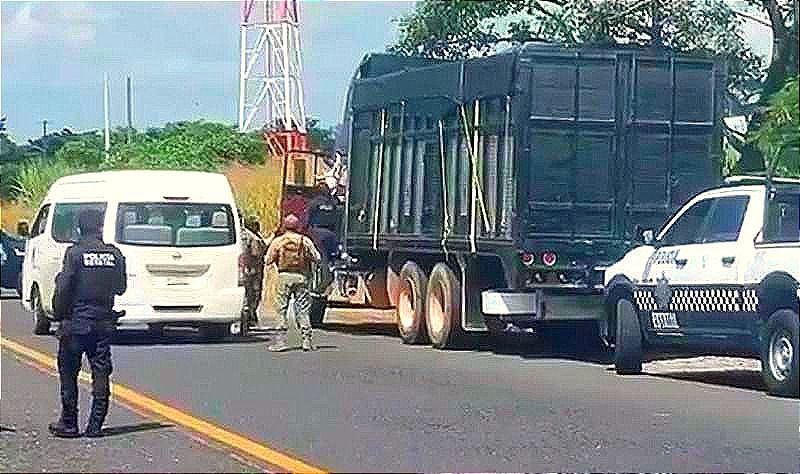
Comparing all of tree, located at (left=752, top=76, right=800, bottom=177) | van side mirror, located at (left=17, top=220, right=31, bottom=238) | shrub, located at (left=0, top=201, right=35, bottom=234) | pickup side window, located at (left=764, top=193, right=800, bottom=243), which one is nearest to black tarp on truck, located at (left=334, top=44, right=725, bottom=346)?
pickup side window, located at (left=764, top=193, right=800, bottom=243)

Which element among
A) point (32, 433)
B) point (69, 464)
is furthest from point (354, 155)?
point (69, 464)

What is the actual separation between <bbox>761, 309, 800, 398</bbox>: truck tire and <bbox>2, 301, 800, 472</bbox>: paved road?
→ 15 cm

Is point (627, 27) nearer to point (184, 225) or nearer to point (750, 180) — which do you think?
point (750, 180)

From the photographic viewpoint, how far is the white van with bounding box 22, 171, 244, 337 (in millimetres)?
14750

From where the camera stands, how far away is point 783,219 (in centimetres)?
1157

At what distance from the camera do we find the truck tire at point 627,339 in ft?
50.6

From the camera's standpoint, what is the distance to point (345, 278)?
20766 mm

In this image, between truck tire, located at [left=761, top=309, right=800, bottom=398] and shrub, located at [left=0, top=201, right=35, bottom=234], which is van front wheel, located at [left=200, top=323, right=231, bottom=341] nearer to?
shrub, located at [left=0, top=201, right=35, bottom=234]

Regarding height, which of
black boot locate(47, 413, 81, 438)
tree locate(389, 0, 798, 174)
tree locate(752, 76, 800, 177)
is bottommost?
black boot locate(47, 413, 81, 438)

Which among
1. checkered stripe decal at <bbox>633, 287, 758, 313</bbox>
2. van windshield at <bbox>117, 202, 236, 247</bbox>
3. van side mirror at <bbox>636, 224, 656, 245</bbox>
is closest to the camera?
checkered stripe decal at <bbox>633, 287, 758, 313</bbox>

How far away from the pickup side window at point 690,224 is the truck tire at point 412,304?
4582mm

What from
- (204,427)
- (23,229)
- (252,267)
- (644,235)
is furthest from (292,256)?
(204,427)

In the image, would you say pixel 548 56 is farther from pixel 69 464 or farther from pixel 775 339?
pixel 69 464

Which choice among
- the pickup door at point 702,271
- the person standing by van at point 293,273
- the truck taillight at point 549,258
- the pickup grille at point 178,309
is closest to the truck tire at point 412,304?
the person standing by van at point 293,273
